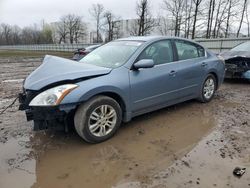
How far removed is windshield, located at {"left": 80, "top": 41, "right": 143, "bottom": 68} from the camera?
4.16 metres

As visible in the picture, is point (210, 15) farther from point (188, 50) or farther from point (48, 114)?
point (48, 114)

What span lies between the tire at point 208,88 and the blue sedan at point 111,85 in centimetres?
21

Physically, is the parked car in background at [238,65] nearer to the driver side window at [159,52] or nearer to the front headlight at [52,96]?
the driver side window at [159,52]

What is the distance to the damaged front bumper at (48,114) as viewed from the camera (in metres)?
3.29

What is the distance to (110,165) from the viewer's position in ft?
10.2

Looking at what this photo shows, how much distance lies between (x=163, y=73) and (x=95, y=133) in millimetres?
1688

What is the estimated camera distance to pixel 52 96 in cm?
329

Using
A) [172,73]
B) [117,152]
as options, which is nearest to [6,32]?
[172,73]

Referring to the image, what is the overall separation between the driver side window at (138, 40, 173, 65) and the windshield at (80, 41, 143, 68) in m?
0.20

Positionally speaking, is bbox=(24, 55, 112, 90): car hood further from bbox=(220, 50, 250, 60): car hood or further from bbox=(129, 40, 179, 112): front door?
bbox=(220, 50, 250, 60): car hood

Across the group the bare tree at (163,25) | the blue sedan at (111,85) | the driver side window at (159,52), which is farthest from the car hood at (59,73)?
the bare tree at (163,25)

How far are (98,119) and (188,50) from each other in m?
2.71

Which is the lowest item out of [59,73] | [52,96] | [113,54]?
[52,96]

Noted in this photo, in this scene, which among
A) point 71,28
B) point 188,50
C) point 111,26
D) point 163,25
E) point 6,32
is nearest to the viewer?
point 188,50
